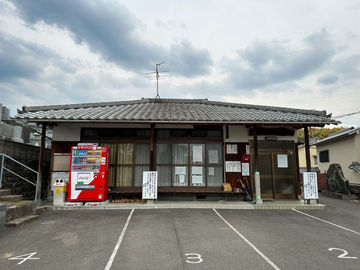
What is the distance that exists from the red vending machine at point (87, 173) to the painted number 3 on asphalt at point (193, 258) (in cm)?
476

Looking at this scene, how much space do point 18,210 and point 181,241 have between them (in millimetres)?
4555

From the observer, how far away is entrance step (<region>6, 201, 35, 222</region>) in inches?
213

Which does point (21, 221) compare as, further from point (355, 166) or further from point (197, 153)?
point (355, 166)

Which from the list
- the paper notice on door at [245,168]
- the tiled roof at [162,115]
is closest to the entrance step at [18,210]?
the tiled roof at [162,115]

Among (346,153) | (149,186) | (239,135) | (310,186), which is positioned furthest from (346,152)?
(149,186)

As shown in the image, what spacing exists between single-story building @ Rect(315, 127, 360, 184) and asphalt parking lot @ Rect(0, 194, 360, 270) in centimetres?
701

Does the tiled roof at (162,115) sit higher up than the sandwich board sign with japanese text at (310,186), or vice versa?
the tiled roof at (162,115)

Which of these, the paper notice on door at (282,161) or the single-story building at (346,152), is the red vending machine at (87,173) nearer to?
the paper notice on door at (282,161)

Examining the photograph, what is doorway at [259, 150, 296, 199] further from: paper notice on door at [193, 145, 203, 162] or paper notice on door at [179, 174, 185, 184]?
paper notice on door at [179, 174, 185, 184]

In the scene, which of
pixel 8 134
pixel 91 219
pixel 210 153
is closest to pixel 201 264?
pixel 91 219

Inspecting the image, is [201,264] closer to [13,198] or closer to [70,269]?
[70,269]

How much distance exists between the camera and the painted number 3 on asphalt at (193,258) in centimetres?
356

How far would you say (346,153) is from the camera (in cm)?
1322

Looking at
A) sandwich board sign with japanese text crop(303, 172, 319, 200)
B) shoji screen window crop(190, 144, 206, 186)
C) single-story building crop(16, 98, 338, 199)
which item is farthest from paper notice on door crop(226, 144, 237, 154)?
sandwich board sign with japanese text crop(303, 172, 319, 200)
